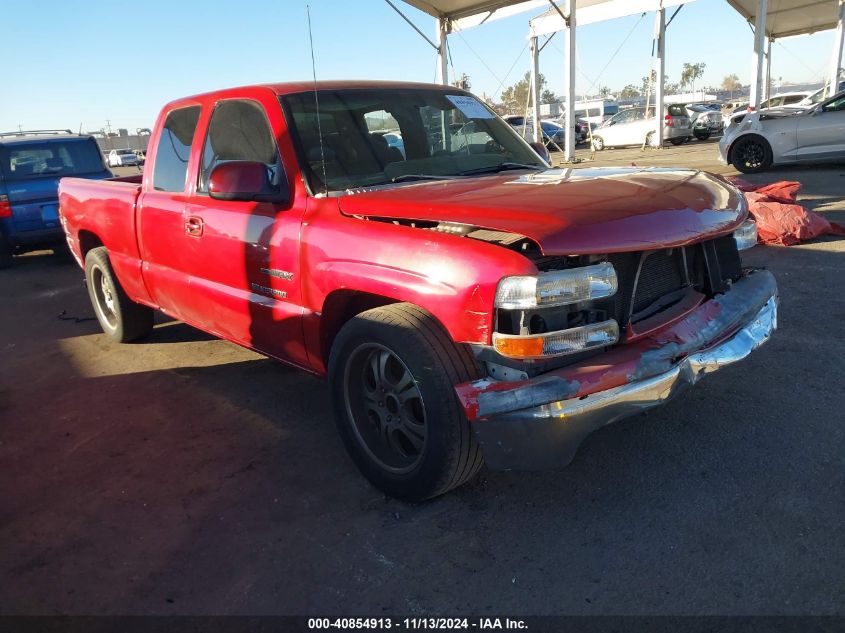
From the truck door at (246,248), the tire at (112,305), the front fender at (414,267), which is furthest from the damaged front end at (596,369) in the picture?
the tire at (112,305)

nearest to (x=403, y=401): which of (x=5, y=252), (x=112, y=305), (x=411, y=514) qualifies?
(x=411, y=514)

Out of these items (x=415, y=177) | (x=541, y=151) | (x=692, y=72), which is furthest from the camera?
(x=692, y=72)

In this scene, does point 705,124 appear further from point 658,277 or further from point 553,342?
point 553,342

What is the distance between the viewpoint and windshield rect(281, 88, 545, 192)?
3377 mm

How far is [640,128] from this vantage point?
85.3 ft

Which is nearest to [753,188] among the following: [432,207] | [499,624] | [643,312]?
[643,312]

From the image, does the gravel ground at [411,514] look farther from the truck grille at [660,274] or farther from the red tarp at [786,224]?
the red tarp at [786,224]

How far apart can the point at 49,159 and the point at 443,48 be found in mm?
10733

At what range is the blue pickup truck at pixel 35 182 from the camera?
9336 mm

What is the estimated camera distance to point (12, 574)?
2656 millimetres

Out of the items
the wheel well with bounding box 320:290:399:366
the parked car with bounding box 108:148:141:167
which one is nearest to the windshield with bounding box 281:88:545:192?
the wheel well with bounding box 320:290:399:366

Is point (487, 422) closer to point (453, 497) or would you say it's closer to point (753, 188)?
point (453, 497)

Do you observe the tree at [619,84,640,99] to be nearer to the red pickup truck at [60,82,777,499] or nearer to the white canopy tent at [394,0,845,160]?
the white canopy tent at [394,0,845,160]

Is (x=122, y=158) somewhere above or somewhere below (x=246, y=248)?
above
